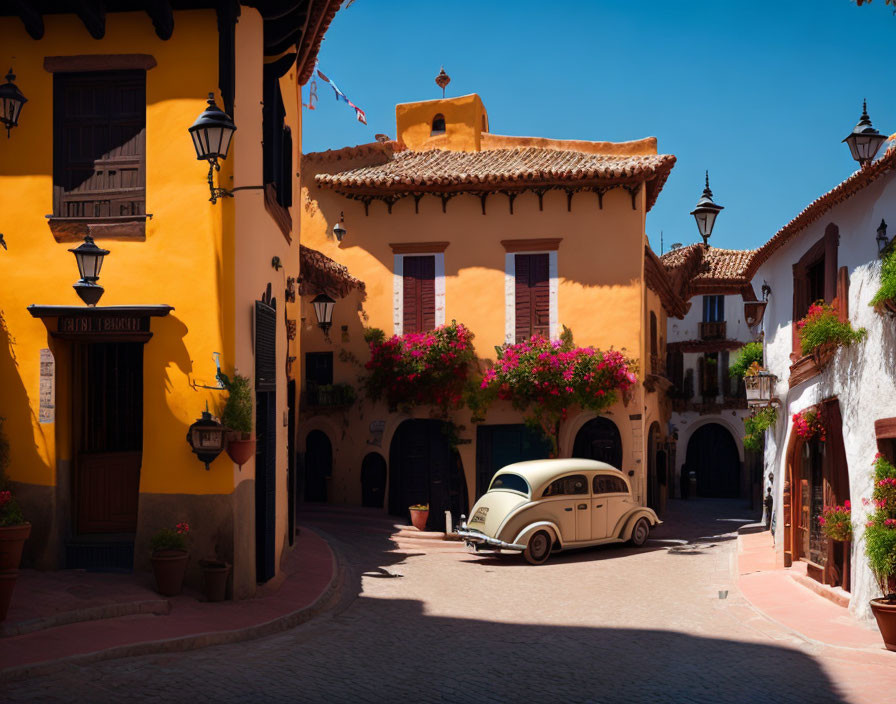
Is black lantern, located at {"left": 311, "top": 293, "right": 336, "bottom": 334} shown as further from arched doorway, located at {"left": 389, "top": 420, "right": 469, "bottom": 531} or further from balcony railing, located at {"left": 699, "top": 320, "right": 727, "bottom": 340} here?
balcony railing, located at {"left": 699, "top": 320, "right": 727, "bottom": 340}

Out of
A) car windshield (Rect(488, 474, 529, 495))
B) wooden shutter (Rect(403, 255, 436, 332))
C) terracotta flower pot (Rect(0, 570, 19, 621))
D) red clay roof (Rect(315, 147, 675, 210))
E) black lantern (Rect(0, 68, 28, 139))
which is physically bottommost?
terracotta flower pot (Rect(0, 570, 19, 621))

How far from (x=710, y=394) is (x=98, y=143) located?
2763 centimetres

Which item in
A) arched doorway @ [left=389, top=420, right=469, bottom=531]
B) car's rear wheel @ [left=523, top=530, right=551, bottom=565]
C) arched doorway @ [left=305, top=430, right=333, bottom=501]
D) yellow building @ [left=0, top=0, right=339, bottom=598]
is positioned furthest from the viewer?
arched doorway @ [left=305, top=430, right=333, bottom=501]

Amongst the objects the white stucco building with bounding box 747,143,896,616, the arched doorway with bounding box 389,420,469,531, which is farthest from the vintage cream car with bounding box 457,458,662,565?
the arched doorway with bounding box 389,420,469,531

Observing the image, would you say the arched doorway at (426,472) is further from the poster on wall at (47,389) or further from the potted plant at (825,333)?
the poster on wall at (47,389)

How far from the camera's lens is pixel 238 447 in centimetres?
1004

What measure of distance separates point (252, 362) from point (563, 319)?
34.7 ft

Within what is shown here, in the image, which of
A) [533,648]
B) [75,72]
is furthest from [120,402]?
[533,648]

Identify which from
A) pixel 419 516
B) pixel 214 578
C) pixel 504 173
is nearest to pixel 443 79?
pixel 504 173

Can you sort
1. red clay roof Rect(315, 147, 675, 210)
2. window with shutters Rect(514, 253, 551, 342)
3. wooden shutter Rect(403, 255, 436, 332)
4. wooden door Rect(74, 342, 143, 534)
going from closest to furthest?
1. wooden door Rect(74, 342, 143, 534)
2. red clay roof Rect(315, 147, 675, 210)
3. window with shutters Rect(514, 253, 551, 342)
4. wooden shutter Rect(403, 255, 436, 332)

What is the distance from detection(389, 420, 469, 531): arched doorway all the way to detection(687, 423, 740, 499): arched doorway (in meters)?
16.6

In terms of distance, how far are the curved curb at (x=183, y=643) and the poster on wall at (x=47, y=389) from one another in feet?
11.1

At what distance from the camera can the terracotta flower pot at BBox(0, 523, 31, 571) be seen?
28.3 feet

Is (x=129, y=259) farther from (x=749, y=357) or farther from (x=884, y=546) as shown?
(x=749, y=357)
